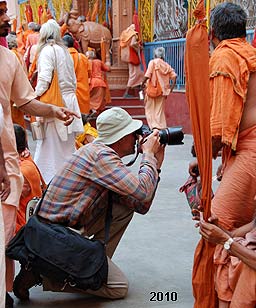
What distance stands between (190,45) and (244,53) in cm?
68

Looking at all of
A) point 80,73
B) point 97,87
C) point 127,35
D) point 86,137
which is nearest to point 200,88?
point 86,137

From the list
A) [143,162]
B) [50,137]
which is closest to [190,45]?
[143,162]

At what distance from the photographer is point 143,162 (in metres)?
3.60

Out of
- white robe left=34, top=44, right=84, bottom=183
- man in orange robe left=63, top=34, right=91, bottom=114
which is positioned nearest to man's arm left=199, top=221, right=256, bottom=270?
white robe left=34, top=44, right=84, bottom=183

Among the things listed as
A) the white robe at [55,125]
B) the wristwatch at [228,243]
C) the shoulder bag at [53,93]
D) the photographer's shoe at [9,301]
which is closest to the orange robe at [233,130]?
the wristwatch at [228,243]

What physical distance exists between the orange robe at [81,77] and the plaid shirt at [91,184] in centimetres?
547

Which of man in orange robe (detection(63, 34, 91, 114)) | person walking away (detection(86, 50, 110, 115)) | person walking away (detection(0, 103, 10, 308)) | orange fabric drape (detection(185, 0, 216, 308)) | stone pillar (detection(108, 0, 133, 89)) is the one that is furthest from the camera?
stone pillar (detection(108, 0, 133, 89))

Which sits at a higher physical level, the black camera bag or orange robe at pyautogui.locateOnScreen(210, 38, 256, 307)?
orange robe at pyautogui.locateOnScreen(210, 38, 256, 307)

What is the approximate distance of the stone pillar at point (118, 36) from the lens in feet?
51.2

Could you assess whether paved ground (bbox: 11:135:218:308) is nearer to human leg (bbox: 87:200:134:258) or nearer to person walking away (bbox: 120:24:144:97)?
human leg (bbox: 87:200:134:258)

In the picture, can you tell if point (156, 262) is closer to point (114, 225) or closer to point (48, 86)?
point (114, 225)

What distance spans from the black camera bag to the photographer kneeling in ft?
0.32

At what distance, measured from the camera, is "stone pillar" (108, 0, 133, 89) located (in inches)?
615

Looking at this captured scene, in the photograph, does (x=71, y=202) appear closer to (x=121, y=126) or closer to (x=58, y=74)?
(x=121, y=126)
